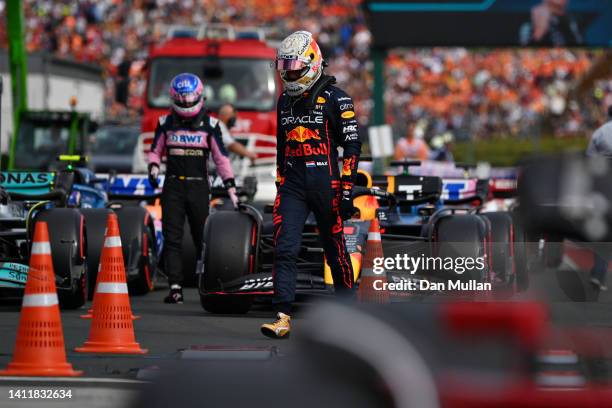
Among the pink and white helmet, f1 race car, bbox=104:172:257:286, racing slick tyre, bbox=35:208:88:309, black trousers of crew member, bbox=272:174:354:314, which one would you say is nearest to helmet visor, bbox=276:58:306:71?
black trousers of crew member, bbox=272:174:354:314

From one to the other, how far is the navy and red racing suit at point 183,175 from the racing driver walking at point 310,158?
9.49 feet

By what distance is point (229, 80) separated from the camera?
22359 mm

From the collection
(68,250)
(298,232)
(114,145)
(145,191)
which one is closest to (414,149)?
(114,145)

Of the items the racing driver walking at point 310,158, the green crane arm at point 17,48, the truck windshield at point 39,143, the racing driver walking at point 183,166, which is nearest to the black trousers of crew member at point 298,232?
the racing driver walking at point 310,158

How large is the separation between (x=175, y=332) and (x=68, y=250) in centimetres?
158

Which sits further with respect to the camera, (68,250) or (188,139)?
(188,139)

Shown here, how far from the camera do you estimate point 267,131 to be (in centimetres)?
2189

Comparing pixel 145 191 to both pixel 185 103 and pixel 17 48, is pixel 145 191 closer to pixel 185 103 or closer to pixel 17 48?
pixel 185 103

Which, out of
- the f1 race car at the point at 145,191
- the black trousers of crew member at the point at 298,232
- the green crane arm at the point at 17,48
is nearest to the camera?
the black trousers of crew member at the point at 298,232

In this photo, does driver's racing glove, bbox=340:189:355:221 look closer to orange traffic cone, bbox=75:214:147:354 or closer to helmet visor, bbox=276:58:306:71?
helmet visor, bbox=276:58:306:71

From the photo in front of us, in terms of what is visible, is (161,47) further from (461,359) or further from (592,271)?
(461,359)

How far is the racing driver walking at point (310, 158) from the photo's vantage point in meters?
8.93

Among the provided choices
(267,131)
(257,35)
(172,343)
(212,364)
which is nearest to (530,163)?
(212,364)

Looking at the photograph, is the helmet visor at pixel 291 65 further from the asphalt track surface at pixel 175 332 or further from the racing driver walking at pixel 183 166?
the racing driver walking at pixel 183 166
